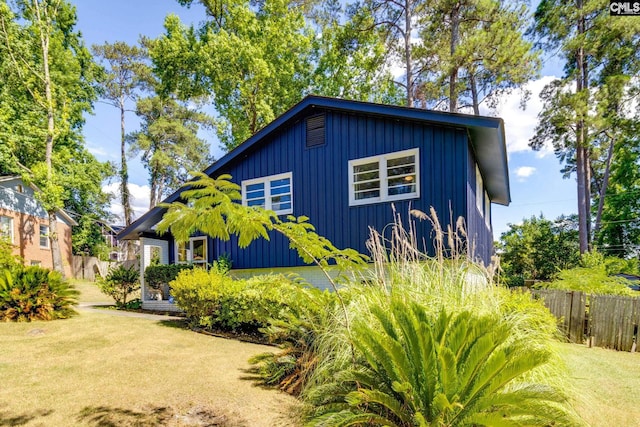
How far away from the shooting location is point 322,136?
9156 mm

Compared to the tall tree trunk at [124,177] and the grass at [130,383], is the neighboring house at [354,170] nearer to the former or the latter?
the grass at [130,383]

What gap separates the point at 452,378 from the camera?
216 centimetres

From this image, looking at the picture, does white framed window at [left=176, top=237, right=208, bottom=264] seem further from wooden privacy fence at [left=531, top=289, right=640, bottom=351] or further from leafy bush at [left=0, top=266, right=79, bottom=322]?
wooden privacy fence at [left=531, top=289, right=640, bottom=351]

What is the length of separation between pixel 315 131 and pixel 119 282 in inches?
352

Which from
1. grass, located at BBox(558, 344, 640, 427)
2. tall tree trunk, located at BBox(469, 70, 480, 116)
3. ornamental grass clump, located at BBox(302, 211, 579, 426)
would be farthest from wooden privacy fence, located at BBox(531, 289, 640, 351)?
tall tree trunk, located at BBox(469, 70, 480, 116)

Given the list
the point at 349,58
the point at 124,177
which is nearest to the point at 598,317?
the point at 349,58

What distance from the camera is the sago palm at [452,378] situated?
6.88 feet

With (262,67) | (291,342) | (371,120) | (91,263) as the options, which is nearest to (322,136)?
(371,120)

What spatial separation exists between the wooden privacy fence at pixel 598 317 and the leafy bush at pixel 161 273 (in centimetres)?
1027

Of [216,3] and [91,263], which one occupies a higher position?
[216,3]

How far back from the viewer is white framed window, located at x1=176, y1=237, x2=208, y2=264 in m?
11.0

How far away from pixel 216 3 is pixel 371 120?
1651 centimetres

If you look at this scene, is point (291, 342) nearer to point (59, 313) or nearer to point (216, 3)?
point (59, 313)

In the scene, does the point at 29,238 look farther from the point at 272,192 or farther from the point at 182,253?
the point at 272,192
